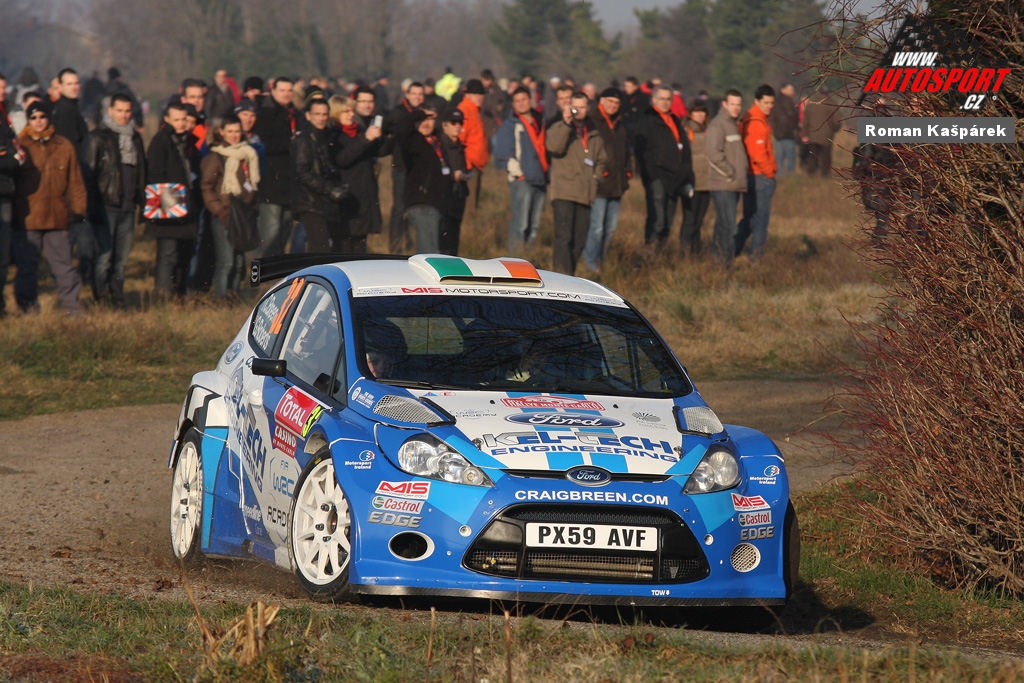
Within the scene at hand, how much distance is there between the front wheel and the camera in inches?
245

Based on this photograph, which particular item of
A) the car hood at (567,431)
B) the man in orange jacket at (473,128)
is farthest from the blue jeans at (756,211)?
the car hood at (567,431)

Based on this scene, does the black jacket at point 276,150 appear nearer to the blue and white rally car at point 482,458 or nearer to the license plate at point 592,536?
the blue and white rally car at point 482,458

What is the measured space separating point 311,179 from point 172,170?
1.80 metres

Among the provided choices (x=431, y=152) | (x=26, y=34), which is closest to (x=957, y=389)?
(x=431, y=152)

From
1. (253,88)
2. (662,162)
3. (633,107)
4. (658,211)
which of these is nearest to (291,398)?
(662,162)

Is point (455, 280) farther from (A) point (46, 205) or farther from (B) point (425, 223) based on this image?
(A) point (46, 205)

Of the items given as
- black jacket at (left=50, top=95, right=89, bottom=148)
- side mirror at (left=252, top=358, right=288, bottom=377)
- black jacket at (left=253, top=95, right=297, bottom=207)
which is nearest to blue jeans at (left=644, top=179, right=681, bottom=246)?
black jacket at (left=253, top=95, right=297, bottom=207)

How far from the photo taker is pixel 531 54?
7775 cm

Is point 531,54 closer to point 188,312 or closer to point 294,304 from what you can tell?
point 188,312

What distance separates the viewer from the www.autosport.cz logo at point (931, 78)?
706cm

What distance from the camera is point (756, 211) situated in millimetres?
20922

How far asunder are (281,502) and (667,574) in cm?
183

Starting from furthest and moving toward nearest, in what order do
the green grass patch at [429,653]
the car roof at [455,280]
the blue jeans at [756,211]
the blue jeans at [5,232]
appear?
the blue jeans at [756,211] → the blue jeans at [5,232] → the car roof at [455,280] → the green grass patch at [429,653]

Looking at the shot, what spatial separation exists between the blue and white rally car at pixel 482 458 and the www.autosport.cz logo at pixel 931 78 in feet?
5.65
